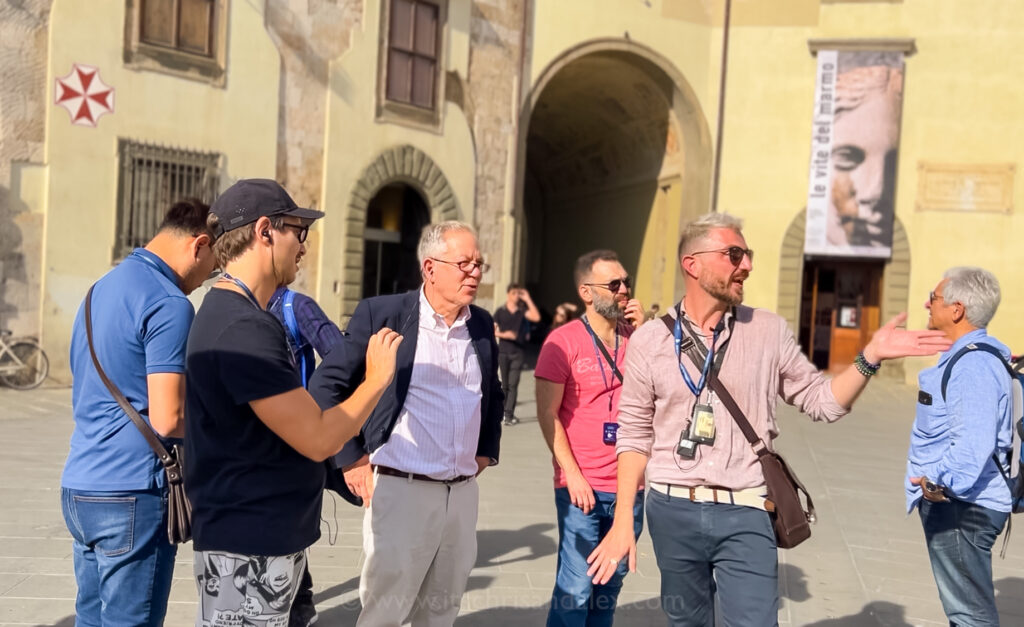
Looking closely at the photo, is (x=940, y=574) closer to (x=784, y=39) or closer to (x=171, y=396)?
(x=171, y=396)

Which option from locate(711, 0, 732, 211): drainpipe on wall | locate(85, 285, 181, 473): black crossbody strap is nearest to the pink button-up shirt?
locate(85, 285, 181, 473): black crossbody strap

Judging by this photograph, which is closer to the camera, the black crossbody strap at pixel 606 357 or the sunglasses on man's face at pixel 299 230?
the sunglasses on man's face at pixel 299 230

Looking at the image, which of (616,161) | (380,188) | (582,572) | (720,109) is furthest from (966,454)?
(616,161)

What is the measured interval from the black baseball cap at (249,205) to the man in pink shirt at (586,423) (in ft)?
5.57

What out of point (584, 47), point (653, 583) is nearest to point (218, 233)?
point (653, 583)

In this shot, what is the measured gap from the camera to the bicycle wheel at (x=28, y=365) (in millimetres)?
11523

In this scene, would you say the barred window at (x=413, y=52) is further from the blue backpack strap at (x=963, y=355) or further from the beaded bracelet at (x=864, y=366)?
the beaded bracelet at (x=864, y=366)

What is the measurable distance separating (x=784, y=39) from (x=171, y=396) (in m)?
18.3

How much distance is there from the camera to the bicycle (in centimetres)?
1140

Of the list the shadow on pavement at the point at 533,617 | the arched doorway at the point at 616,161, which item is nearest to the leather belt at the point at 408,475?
the shadow on pavement at the point at 533,617

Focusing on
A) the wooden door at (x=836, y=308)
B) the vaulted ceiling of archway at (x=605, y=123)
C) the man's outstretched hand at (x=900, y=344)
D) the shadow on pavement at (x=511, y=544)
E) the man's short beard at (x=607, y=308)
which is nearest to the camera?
the man's outstretched hand at (x=900, y=344)

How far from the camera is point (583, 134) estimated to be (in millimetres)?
22859

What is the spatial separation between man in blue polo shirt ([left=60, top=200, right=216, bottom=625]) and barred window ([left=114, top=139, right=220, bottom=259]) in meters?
10.0

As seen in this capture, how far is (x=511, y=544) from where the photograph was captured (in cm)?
575
